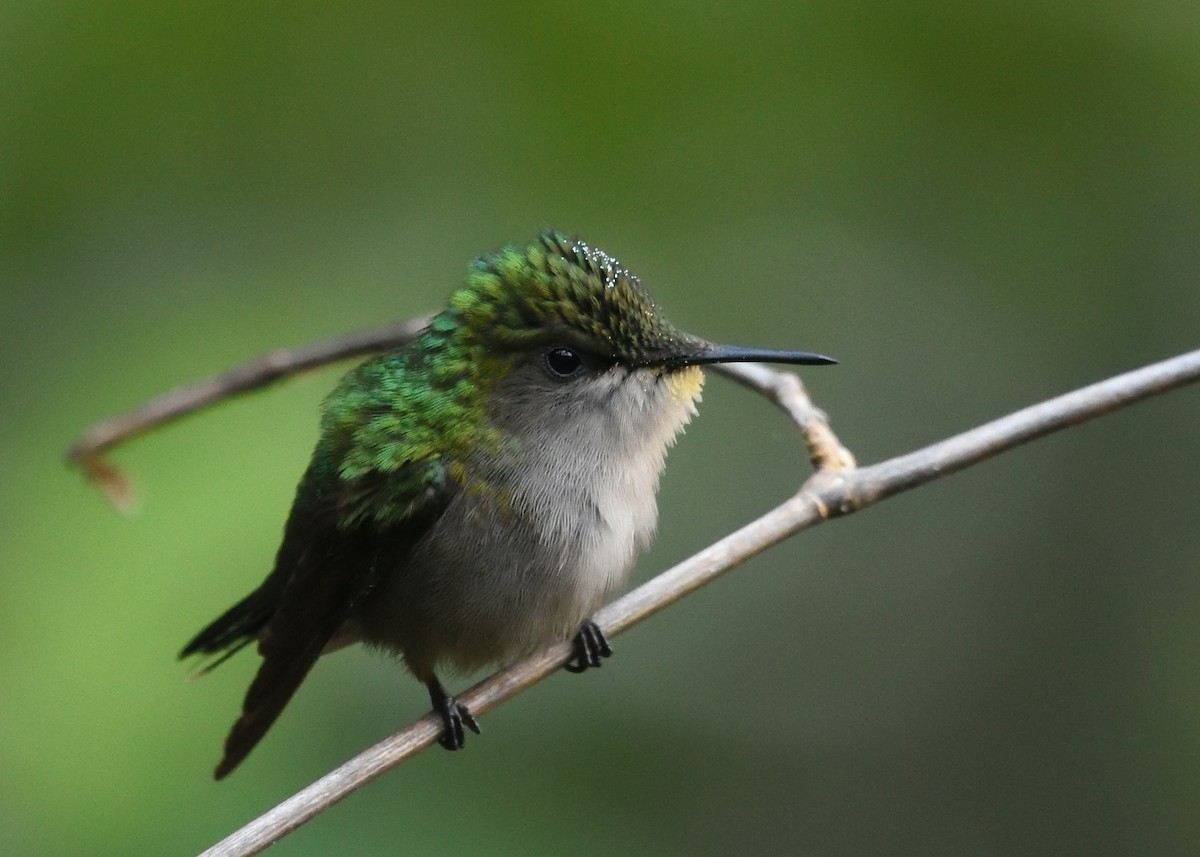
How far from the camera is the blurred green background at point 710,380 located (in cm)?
370

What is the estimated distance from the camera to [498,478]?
281cm

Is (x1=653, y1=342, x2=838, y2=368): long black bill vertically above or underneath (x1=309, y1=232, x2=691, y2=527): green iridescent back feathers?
underneath

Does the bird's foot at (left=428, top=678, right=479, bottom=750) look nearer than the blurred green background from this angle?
Yes

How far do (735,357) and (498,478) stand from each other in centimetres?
58

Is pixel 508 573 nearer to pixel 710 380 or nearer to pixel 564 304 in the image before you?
pixel 564 304

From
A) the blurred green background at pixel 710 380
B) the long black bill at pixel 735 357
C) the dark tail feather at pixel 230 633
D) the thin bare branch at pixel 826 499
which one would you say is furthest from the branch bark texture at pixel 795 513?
the blurred green background at pixel 710 380

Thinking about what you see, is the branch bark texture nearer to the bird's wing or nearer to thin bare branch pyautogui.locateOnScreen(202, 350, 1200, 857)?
thin bare branch pyautogui.locateOnScreen(202, 350, 1200, 857)

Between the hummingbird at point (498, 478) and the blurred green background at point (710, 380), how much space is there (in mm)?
449

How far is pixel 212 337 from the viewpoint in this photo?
13.8 ft

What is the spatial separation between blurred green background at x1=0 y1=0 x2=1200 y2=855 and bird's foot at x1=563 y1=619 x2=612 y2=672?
946mm

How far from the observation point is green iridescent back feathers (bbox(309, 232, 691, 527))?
2811 mm

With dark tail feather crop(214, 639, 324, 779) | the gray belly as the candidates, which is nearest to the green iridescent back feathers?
the gray belly

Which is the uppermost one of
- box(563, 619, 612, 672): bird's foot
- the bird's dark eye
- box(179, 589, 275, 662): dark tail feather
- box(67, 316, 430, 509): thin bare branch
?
box(67, 316, 430, 509): thin bare branch

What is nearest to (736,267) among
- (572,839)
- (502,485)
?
(572,839)
